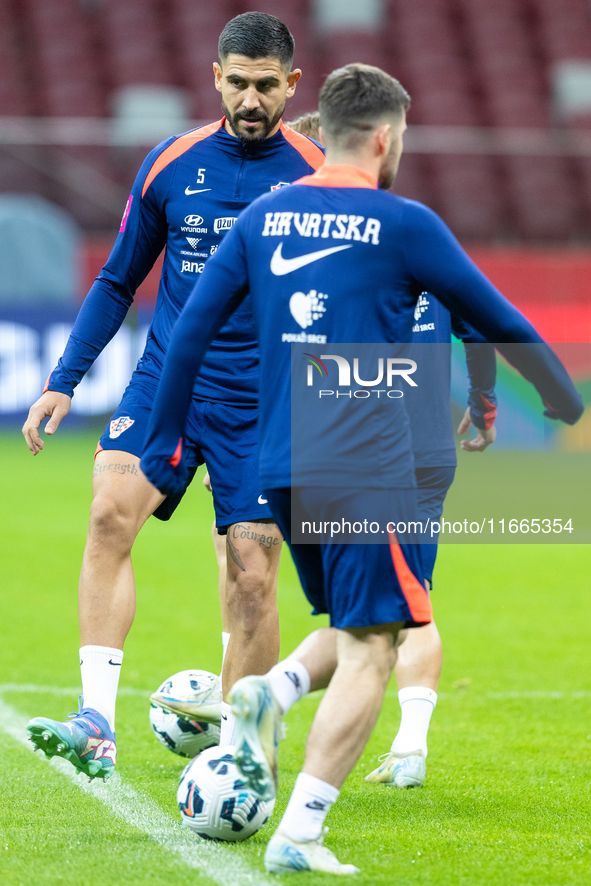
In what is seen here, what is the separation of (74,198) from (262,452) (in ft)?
43.9

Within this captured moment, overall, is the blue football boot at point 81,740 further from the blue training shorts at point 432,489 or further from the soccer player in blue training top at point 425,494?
the blue training shorts at point 432,489

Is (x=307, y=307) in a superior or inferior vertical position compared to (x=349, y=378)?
superior

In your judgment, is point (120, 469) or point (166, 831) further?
point (120, 469)

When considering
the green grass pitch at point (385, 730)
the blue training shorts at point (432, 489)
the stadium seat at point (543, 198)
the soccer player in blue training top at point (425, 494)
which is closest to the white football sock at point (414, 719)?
the soccer player in blue training top at point (425, 494)

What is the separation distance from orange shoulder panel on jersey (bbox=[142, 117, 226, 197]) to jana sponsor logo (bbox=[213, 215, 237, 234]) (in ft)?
0.86

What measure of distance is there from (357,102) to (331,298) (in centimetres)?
47

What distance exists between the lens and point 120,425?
3.62 meters

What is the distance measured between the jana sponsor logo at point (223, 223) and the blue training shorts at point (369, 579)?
1218mm

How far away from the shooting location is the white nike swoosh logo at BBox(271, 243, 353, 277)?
9.07 ft

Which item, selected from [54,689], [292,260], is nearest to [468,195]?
[54,689]

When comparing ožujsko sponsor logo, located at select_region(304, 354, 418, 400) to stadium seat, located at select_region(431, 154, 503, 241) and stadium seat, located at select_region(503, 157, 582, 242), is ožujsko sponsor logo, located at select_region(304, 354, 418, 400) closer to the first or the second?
stadium seat, located at select_region(431, 154, 503, 241)

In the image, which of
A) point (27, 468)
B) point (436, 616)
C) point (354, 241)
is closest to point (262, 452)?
point (354, 241)

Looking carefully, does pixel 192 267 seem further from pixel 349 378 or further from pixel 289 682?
pixel 289 682

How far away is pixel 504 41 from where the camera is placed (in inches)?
852
